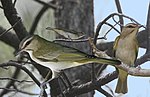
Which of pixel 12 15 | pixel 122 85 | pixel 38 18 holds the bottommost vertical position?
pixel 122 85

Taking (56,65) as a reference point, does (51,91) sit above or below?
below

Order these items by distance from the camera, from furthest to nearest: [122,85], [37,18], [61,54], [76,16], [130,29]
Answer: [37,18] < [76,16] < [122,85] < [130,29] < [61,54]

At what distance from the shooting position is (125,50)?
1.55 metres

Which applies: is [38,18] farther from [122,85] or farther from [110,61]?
[110,61]

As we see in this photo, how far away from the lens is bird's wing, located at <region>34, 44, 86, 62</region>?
943mm

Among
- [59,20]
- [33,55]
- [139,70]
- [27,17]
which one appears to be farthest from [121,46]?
[27,17]

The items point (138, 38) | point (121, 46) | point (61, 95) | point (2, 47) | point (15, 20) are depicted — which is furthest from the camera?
point (2, 47)

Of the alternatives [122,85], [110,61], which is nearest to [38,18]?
[122,85]

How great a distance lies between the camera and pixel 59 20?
1.85m

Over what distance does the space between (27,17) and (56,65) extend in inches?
57.4

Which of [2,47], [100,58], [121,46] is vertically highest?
[100,58]

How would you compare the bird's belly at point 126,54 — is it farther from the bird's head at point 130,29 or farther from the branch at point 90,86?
the branch at point 90,86

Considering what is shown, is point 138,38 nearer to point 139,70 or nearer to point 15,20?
point 15,20

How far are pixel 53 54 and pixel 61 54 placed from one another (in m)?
0.03
